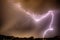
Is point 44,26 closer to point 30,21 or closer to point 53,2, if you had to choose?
point 30,21

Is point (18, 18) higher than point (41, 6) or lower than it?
lower

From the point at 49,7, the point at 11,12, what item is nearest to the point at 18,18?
the point at 11,12

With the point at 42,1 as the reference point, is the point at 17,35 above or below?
below

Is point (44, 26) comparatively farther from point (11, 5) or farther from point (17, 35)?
point (11, 5)

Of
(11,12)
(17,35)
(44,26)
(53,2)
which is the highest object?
(53,2)

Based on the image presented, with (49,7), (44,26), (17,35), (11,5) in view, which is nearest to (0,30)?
(17,35)

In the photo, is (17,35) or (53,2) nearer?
(17,35)

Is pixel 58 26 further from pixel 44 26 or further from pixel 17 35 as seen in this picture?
pixel 17 35

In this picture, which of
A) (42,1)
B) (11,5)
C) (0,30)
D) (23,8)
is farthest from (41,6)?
(0,30)

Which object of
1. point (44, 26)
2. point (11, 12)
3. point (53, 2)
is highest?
point (53, 2)
